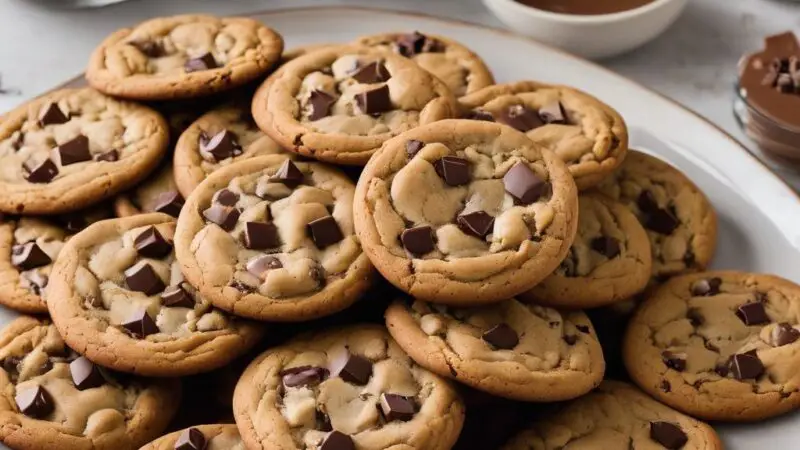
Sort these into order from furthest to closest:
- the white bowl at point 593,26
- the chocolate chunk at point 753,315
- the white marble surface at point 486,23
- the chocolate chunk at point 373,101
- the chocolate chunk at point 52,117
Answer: the white marble surface at point 486,23 → the white bowl at point 593,26 → the chocolate chunk at point 52,117 → the chocolate chunk at point 373,101 → the chocolate chunk at point 753,315

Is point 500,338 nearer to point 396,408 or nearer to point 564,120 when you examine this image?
point 396,408

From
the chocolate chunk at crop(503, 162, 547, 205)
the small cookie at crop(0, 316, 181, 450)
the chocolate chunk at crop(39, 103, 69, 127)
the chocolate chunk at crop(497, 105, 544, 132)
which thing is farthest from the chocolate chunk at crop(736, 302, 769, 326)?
the chocolate chunk at crop(39, 103, 69, 127)

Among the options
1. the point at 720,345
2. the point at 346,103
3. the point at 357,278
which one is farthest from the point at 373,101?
the point at 720,345

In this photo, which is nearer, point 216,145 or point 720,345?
point 720,345

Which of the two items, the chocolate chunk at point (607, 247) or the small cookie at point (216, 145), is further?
the small cookie at point (216, 145)

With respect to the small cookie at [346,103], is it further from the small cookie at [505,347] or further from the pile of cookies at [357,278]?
the small cookie at [505,347]

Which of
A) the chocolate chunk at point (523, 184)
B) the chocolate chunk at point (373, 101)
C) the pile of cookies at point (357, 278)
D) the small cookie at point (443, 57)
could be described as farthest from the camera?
the small cookie at point (443, 57)

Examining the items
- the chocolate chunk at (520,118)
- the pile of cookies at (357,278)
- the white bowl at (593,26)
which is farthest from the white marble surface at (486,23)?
the chocolate chunk at (520,118)

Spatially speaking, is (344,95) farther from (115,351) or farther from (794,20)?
(794,20)
